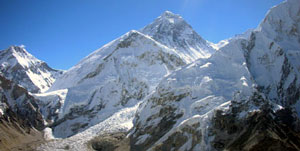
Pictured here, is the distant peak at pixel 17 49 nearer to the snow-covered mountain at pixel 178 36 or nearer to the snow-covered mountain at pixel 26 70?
the snow-covered mountain at pixel 26 70

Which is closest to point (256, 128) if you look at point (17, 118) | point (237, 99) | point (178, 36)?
point (237, 99)

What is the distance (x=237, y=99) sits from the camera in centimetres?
4375

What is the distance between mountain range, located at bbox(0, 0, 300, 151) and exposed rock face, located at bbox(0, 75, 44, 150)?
11.0 inches

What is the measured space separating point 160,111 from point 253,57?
25.2 meters

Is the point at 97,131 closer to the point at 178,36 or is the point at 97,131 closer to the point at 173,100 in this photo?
the point at 173,100

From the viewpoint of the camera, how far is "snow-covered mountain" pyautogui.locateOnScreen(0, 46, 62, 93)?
133050 mm

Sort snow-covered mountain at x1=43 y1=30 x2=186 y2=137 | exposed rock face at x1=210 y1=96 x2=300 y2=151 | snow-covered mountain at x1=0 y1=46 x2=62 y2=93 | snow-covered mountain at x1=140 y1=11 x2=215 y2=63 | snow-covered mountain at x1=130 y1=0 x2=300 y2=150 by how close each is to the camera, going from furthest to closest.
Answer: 1. snow-covered mountain at x1=0 y1=46 x2=62 y2=93
2. snow-covered mountain at x1=140 y1=11 x2=215 y2=63
3. snow-covered mountain at x1=43 y1=30 x2=186 y2=137
4. snow-covered mountain at x1=130 y1=0 x2=300 y2=150
5. exposed rock face at x1=210 y1=96 x2=300 y2=151

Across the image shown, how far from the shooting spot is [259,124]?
123 feet

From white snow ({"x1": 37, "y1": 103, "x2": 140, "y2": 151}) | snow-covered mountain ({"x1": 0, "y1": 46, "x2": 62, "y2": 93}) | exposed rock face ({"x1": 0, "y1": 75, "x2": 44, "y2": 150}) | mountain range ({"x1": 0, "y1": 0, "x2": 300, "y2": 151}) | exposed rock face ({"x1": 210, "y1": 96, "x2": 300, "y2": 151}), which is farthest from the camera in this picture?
snow-covered mountain ({"x1": 0, "y1": 46, "x2": 62, "y2": 93})

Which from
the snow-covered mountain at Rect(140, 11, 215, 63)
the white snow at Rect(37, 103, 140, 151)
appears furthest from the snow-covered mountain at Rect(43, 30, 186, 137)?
the snow-covered mountain at Rect(140, 11, 215, 63)

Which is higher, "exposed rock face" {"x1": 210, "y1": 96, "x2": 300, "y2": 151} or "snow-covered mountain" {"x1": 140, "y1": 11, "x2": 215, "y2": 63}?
"snow-covered mountain" {"x1": 140, "y1": 11, "x2": 215, "y2": 63}

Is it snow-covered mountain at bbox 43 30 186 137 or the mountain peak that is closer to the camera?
snow-covered mountain at bbox 43 30 186 137

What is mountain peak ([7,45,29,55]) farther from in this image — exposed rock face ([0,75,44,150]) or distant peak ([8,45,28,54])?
exposed rock face ([0,75,44,150])

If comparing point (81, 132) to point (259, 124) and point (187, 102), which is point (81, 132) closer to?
point (187, 102)
